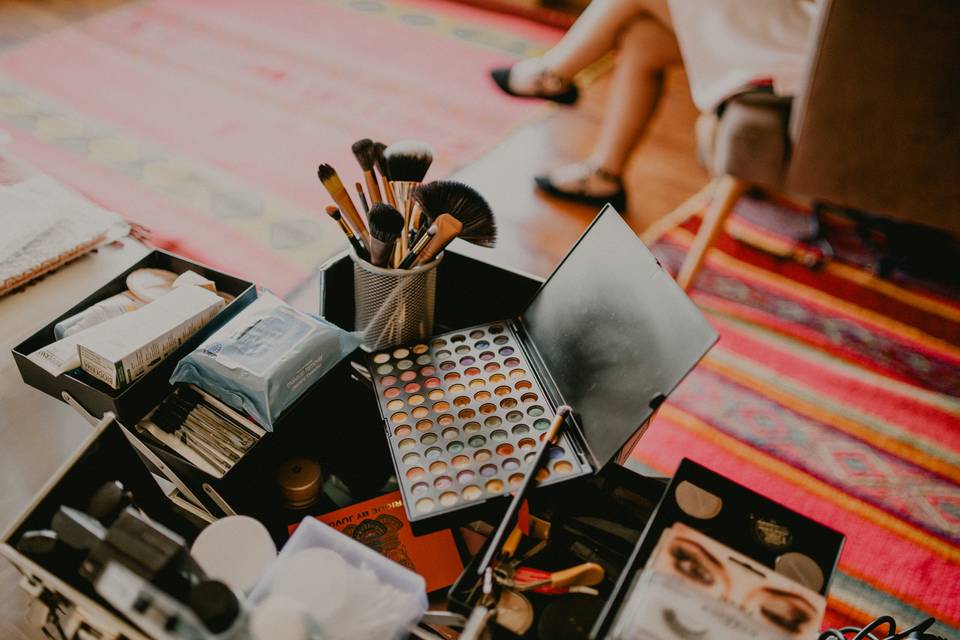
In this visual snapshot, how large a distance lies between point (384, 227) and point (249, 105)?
161cm

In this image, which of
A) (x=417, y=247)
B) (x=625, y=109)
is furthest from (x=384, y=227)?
(x=625, y=109)

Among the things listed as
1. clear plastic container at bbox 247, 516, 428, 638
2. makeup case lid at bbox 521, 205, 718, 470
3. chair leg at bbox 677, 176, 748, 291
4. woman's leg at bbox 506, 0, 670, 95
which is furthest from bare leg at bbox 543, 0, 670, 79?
clear plastic container at bbox 247, 516, 428, 638

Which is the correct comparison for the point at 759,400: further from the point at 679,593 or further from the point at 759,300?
the point at 679,593

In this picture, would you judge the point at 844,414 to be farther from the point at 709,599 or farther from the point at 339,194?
the point at 339,194

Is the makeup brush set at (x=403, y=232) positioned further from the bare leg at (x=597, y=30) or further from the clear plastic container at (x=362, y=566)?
the bare leg at (x=597, y=30)

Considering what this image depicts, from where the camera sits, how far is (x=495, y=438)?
661mm

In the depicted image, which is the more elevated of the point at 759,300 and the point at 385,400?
the point at 385,400

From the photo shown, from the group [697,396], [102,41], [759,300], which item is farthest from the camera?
[102,41]

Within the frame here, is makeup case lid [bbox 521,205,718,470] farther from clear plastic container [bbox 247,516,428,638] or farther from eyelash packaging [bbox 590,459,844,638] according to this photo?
clear plastic container [bbox 247,516,428,638]

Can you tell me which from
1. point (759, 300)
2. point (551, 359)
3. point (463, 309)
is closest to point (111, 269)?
point (463, 309)

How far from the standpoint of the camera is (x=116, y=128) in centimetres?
189

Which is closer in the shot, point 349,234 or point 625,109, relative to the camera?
point 349,234

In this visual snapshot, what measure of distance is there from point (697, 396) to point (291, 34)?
1.89m

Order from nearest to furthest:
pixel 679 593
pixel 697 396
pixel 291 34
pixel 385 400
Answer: pixel 679 593 → pixel 385 400 → pixel 697 396 → pixel 291 34
